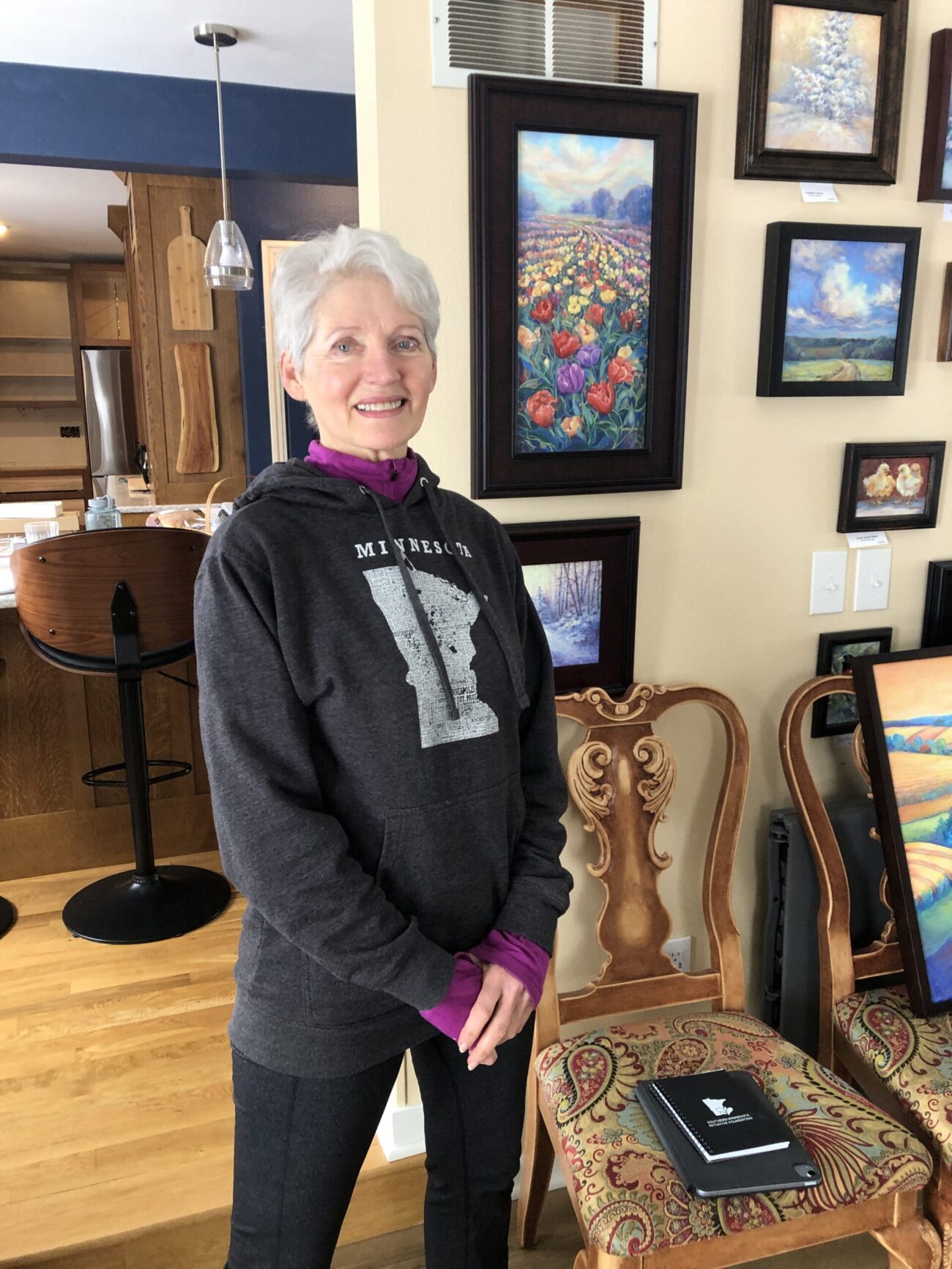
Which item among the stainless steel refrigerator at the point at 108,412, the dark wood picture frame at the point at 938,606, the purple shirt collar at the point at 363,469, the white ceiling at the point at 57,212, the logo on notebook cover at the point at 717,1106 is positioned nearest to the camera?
the purple shirt collar at the point at 363,469

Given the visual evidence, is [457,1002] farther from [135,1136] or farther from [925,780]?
[135,1136]

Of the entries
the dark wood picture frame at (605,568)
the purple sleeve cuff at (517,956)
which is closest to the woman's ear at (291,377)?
the dark wood picture frame at (605,568)

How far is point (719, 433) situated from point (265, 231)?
Result: 12.8ft

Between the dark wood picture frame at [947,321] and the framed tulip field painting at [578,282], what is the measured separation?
0.54 metres

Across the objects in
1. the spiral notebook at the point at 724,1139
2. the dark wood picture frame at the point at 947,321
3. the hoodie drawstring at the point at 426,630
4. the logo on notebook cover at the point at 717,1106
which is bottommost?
the spiral notebook at the point at 724,1139

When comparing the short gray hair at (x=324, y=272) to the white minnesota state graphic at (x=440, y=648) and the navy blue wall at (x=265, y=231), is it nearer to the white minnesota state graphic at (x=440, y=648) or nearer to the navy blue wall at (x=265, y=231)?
the white minnesota state graphic at (x=440, y=648)

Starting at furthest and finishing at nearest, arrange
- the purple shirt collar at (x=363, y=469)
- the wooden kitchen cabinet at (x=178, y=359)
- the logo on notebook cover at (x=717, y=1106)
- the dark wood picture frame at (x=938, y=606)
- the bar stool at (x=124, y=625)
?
the wooden kitchen cabinet at (x=178, y=359) < the bar stool at (x=124, y=625) < the dark wood picture frame at (x=938, y=606) < the logo on notebook cover at (x=717, y=1106) < the purple shirt collar at (x=363, y=469)

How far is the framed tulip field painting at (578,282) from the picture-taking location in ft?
4.90

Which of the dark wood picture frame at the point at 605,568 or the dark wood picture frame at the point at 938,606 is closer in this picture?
the dark wood picture frame at the point at 605,568

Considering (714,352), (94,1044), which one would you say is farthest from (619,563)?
(94,1044)

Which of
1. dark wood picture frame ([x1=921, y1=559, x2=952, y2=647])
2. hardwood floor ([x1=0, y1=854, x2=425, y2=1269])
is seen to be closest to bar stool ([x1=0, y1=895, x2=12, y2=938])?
hardwood floor ([x1=0, y1=854, x2=425, y2=1269])

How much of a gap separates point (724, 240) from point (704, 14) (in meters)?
0.34

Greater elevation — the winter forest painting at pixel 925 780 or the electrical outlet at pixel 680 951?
the winter forest painting at pixel 925 780

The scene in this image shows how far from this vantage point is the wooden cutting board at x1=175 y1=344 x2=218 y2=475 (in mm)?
4895
